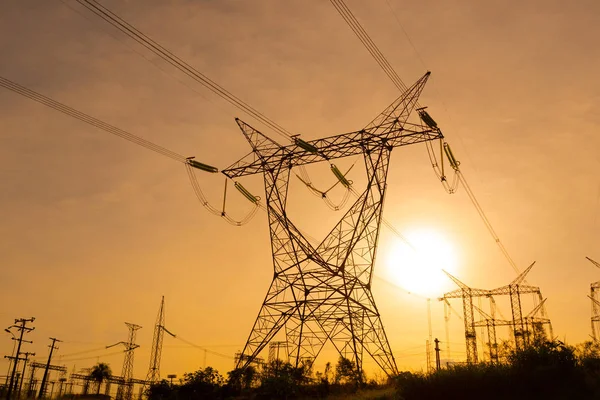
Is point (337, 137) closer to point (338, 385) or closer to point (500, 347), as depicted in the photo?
point (338, 385)

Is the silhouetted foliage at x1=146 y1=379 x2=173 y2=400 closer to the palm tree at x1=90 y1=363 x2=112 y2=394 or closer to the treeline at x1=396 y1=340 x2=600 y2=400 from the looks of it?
the treeline at x1=396 y1=340 x2=600 y2=400

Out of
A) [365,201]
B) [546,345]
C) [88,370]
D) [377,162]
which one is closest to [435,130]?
[377,162]

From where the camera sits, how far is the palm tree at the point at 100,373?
83.6m

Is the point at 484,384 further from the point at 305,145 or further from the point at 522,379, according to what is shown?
the point at 305,145

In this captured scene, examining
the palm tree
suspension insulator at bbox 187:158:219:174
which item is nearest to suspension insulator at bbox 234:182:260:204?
suspension insulator at bbox 187:158:219:174

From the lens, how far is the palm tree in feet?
274

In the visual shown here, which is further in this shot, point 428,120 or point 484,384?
point 428,120

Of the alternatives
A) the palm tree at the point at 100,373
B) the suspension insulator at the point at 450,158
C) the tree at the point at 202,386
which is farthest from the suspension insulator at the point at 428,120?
the palm tree at the point at 100,373

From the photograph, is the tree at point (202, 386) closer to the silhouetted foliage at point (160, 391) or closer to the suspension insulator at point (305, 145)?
the silhouetted foliage at point (160, 391)

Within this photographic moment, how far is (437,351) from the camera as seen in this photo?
37969 millimetres

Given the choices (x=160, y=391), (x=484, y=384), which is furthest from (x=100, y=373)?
A: (x=484, y=384)

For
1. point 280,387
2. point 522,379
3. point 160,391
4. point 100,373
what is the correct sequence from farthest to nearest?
point 100,373 < point 160,391 < point 280,387 < point 522,379

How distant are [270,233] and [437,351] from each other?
14949mm

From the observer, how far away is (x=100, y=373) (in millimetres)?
84500
